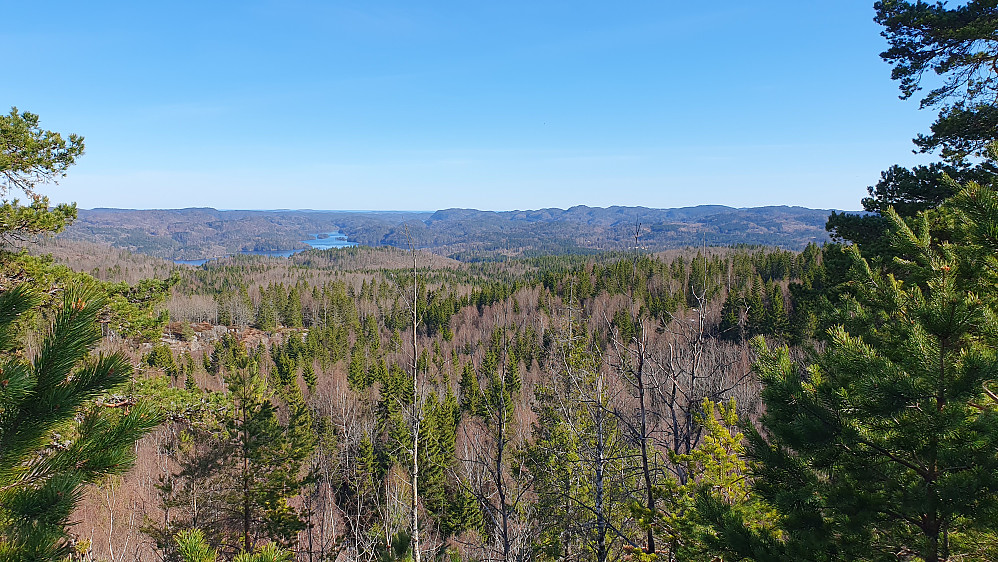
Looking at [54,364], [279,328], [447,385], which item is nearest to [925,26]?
[54,364]

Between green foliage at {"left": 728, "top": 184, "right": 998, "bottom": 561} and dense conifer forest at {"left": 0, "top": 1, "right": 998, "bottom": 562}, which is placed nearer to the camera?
dense conifer forest at {"left": 0, "top": 1, "right": 998, "bottom": 562}

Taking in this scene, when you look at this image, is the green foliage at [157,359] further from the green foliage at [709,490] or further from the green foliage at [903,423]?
the green foliage at [903,423]

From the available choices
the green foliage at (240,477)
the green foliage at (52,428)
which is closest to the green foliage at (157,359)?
the green foliage at (240,477)

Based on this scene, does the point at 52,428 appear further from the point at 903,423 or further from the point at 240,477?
the point at 240,477

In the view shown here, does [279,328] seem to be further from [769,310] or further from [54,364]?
[54,364]

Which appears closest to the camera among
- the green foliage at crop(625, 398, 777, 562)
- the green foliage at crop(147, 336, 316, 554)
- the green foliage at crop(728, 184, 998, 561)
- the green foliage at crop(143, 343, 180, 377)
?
the green foliage at crop(728, 184, 998, 561)

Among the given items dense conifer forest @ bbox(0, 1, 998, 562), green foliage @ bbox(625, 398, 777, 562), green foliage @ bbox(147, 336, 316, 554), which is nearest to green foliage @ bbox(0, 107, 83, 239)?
dense conifer forest @ bbox(0, 1, 998, 562)

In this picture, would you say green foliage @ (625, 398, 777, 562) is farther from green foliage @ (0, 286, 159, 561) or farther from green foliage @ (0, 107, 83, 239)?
green foliage @ (0, 107, 83, 239)

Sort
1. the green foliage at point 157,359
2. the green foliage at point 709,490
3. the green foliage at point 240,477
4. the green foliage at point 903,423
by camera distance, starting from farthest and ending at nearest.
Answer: the green foliage at point 240,477
the green foliage at point 157,359
the green foliage at point 709,490
the green foliage at point 903,423

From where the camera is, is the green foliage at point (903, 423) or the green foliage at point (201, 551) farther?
the green foliage at point (903, 423)

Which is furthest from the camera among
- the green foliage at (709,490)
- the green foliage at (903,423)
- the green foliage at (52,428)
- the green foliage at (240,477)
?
the green foliage at (240,477)
